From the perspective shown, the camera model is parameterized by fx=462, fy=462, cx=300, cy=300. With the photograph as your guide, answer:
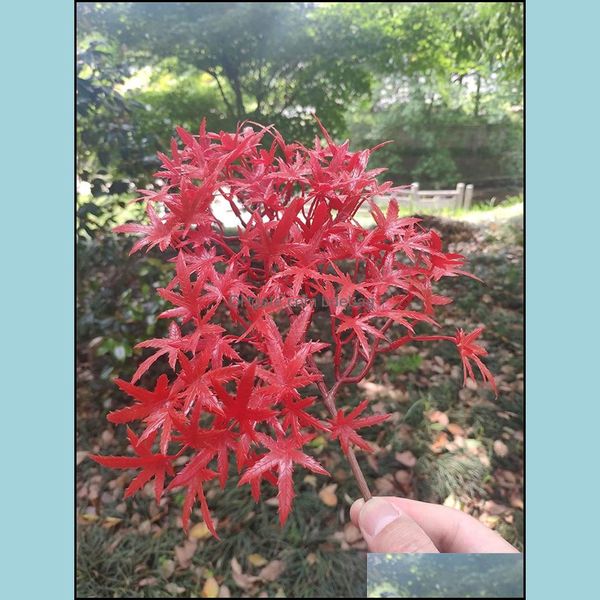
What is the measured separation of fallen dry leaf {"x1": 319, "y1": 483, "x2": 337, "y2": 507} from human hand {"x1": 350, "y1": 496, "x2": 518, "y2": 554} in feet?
1.83

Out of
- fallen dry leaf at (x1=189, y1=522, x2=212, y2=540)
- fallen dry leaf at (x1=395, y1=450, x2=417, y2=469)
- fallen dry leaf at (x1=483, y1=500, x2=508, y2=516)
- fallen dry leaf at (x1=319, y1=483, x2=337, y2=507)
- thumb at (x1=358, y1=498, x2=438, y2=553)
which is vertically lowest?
fallen dry leaf at (x1=189, y1=522, x2=212, y2=540)

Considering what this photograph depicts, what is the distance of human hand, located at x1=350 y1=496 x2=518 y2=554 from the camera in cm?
72

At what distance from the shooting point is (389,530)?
723 millimetres

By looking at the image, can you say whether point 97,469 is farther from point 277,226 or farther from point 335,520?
point 277,226

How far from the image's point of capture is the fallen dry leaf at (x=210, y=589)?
1.32 m

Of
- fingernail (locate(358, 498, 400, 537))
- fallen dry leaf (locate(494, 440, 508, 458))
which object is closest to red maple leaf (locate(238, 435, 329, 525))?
fingernail (locate(358, 498, 400, 537))

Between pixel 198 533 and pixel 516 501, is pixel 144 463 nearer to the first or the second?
Answer: pixel 198 533

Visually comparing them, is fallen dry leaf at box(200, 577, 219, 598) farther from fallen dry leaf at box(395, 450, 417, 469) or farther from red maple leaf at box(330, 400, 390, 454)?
red maple leaf at box(330, 400, 390, 454)

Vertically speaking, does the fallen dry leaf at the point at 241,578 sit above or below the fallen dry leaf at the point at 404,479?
below

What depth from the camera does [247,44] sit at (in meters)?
1.80

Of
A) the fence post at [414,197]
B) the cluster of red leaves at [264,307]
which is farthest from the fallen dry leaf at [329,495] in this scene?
the fence post at [414,197]

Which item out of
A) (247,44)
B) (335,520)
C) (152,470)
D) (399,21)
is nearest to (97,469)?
Answer: (335,520)

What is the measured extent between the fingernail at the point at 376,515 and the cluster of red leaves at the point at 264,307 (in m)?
0.20

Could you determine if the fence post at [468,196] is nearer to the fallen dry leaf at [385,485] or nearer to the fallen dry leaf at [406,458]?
the fallen dry leaf at [406,458]
